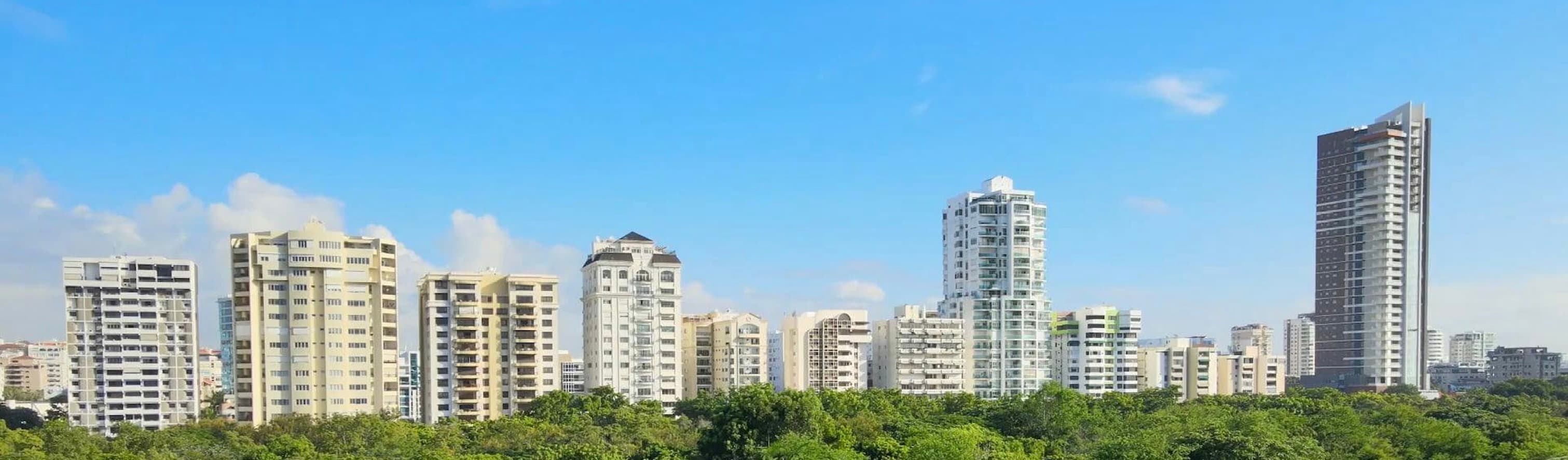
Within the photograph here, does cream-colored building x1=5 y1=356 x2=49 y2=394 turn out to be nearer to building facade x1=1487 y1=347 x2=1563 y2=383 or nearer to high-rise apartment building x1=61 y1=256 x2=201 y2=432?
high-rise apartment building x1=61 y1=256 x2=201 y2=432

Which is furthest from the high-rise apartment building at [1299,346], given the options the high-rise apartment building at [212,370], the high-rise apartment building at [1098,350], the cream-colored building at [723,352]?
the high-rise apartment building at [212,370]

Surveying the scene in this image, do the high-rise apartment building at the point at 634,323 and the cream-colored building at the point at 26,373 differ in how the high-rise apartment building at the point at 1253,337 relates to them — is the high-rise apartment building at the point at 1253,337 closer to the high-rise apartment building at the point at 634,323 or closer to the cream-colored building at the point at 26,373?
the high-rise apartment building at the point at 634,323

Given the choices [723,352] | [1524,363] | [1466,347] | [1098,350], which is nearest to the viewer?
[723,352]

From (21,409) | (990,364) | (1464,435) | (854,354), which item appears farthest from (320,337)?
(1464,435)

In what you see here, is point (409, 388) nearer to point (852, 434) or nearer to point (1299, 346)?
point (852, 434)

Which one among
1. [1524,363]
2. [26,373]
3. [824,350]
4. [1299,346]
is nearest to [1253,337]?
[1299,346]

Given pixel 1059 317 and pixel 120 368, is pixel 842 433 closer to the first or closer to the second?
pixel 120 368
